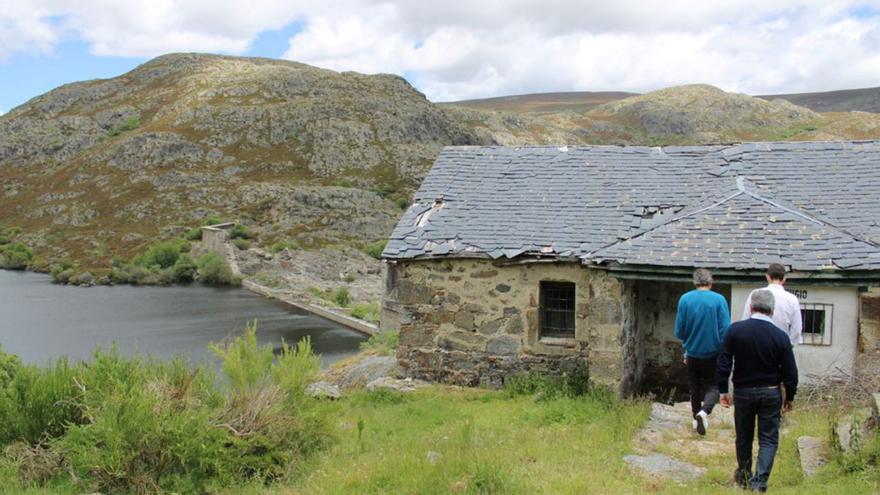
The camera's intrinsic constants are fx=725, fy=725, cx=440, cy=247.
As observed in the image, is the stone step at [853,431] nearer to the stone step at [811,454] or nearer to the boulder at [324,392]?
the stone step at [811,454]

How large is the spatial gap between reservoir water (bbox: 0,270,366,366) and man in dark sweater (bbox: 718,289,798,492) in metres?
27.6

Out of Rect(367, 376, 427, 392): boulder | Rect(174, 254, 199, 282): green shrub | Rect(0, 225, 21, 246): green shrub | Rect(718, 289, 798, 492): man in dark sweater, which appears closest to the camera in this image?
Rect(718, 289, 798, 492): man in dark sweater

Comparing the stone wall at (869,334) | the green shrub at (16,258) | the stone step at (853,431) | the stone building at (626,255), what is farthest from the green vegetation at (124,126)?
the stone step at (853,431)

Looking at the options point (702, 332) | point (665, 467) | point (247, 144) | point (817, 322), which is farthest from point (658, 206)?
point (247, 144)

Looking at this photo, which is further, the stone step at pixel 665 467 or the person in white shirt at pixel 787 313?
the person in white shirt at pixel 787 313

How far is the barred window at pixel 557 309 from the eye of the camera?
12.4m

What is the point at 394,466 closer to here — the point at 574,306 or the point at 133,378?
the point at 133,378

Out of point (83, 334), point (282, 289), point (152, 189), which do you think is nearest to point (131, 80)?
point (152, 189)

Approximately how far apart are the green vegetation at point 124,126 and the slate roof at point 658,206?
80.7m

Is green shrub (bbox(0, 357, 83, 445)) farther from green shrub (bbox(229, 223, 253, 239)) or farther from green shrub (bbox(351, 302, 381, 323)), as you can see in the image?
green shrub (bbox(229, 223, 253, 239))

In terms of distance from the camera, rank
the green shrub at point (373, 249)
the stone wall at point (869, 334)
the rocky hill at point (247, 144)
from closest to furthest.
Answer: the stone wall at point (869, 334) < the green shrub at point (373, 249) < the rocky hill at point (247, 144)

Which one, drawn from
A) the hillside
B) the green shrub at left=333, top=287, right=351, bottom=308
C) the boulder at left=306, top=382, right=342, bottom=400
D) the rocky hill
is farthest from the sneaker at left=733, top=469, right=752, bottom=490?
the rocky hill

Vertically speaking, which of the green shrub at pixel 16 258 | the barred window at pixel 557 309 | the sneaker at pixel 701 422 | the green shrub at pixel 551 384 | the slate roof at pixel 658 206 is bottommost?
the green shrub at pixel 16 258

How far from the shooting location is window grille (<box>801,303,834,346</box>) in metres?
10.3
